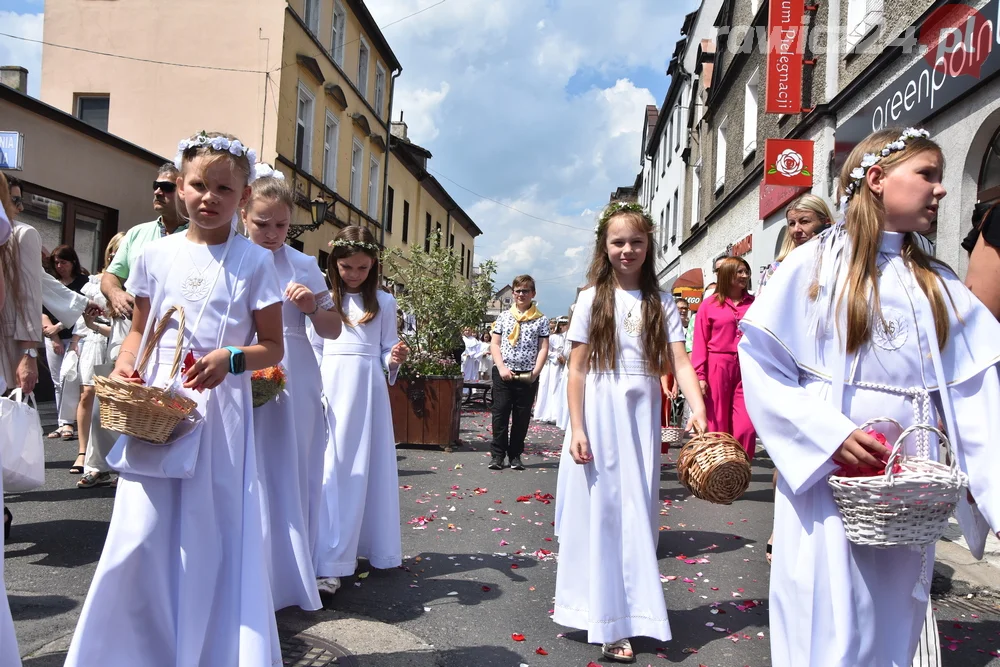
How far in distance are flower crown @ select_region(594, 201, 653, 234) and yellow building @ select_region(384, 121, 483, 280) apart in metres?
23.2

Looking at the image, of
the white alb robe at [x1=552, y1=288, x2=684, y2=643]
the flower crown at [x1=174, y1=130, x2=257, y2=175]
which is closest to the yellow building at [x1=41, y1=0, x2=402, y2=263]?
the white alb robe at [x1=552, y1=288, x2=684, y2=643]

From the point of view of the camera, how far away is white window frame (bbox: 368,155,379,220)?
29.7 m

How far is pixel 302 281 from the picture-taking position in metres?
4.01

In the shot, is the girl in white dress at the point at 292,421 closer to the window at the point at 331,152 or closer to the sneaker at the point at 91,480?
the sneaker at the point at 91,480

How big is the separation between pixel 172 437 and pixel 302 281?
1631 millimetres

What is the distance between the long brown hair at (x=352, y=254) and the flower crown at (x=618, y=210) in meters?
1.51

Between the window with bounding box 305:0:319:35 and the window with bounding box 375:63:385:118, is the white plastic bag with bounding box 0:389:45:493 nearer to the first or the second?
the window with bounding box 305:0:319:35

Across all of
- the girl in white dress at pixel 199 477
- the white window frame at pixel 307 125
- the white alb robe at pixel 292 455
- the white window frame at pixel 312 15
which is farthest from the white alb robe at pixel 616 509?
the white window frame at pixel 312 15

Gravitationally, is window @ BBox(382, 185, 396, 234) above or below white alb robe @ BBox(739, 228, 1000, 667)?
above

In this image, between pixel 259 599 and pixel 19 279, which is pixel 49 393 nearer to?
pixel 19 279

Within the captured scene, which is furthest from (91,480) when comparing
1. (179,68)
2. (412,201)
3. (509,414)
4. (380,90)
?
(412,201)

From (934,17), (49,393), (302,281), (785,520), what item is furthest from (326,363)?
(49,393)

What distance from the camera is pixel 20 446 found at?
3.33 m

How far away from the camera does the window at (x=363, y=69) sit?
27.2m
